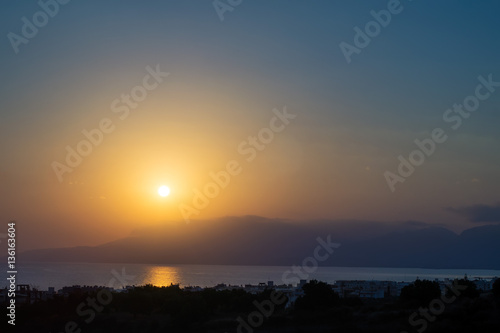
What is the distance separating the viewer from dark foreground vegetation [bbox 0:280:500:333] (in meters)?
35.1

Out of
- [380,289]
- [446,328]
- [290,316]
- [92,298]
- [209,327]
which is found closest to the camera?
[446,328]

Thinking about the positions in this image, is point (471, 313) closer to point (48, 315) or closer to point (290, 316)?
point (290, 316)

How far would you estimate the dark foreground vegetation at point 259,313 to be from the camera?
35094mm

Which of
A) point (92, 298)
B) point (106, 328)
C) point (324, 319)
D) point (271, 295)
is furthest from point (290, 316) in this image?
point (92, 298)

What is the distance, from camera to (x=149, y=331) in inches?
1583

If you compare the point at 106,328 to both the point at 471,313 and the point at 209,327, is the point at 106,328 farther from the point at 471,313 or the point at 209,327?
the point at 471,313

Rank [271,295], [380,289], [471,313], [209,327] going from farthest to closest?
[380,289] → [271,295] → [209,327] → [471,313]

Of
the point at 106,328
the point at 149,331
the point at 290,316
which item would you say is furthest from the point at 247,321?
the point at 106,328

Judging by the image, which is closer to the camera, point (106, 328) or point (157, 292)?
point (106, 328)

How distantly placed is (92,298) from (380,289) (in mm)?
33302

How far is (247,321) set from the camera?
1619 inches

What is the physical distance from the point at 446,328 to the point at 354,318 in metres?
8.13

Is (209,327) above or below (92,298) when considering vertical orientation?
below

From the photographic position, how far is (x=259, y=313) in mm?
44219
